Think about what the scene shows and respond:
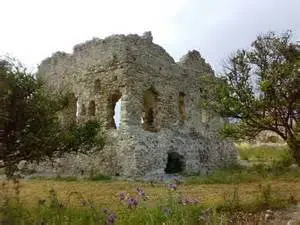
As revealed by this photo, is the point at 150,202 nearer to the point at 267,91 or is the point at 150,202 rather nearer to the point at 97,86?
the point at 267,91

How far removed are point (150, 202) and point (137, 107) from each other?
1042cm

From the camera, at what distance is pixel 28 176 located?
79.1 ft

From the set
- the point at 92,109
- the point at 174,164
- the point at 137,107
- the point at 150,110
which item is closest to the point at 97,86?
the point at 92,109

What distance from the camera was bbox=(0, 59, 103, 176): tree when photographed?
11359mm

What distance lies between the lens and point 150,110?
24.5 m

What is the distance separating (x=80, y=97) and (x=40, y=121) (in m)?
12.3

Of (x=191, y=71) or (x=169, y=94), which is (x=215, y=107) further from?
(x=191, y=71)

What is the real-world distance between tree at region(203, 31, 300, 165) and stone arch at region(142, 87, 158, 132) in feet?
20.2

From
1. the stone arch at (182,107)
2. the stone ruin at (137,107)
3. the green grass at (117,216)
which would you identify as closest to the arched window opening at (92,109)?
A: the stone ruin at (137,107)

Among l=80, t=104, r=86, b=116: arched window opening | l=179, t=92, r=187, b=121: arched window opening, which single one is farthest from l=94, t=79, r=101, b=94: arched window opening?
l=179, t=92, r=187, b=121: arched window opening

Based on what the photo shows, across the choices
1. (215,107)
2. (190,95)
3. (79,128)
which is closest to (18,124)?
(79,128)

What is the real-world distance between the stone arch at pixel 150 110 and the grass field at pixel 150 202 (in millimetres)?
4112

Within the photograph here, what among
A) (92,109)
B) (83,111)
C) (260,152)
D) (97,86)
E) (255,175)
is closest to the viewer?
(255,175)

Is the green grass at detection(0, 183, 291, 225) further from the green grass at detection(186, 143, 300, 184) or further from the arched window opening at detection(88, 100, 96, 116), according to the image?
the arched window opening at detection(88, 100, 96, 116)
